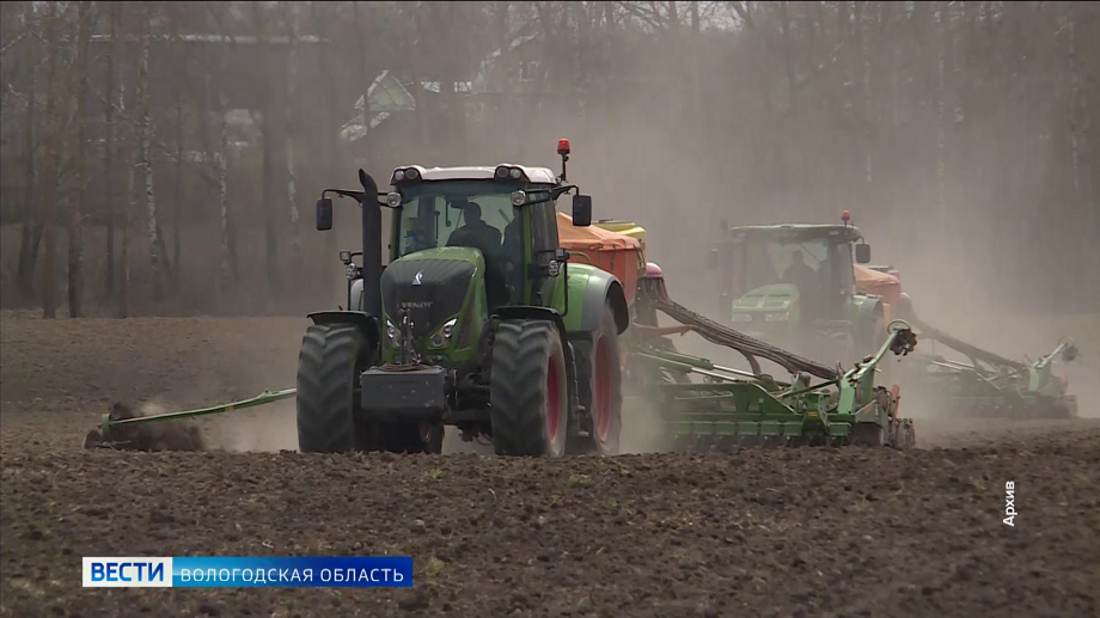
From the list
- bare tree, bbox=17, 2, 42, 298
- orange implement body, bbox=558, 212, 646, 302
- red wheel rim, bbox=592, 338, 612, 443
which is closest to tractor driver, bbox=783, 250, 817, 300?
orange implement body, bbox=558, 212, 646, 302

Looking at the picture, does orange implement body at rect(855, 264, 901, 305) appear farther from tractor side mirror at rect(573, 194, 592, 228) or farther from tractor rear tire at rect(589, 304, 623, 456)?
tractor side mirror at rect(573, 194, 592, 228)

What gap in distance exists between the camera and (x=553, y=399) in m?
10.4

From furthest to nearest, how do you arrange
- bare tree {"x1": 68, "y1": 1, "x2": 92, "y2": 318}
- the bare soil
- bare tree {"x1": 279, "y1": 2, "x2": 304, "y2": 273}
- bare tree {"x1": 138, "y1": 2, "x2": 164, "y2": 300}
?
bare tree {"x1": 279, "y1": 2, "x2": 304, "y2": 273}
bare tree {"x1": 138, "y1": 2, "x2": 164, "y2": 300}
bare tree {"x1": 68, "y1": 1, "x2": 92, "y2": 318}
the bare soil

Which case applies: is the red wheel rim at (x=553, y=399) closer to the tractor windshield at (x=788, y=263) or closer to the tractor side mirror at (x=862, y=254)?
the tractor side mirror at (x=862, y=254)

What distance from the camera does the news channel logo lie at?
6906mm

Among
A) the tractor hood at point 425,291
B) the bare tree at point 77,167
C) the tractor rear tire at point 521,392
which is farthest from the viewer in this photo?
the bare tree at point 77,167

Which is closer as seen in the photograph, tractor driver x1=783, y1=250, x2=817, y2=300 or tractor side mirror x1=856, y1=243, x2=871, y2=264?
tractor side mirror x1=856, y1=243, x2=871, y2=264

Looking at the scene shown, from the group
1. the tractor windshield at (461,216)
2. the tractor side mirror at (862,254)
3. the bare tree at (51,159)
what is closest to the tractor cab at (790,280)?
the tractor side mirror at (862,254)

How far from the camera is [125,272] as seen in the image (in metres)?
31.7

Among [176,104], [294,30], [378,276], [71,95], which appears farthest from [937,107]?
[378,276]

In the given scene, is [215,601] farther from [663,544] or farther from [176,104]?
[176,104]

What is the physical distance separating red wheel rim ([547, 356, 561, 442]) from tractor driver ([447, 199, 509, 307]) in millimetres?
786

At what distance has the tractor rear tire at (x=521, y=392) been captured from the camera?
9703 millimetres

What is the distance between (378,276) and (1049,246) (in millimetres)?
27866
